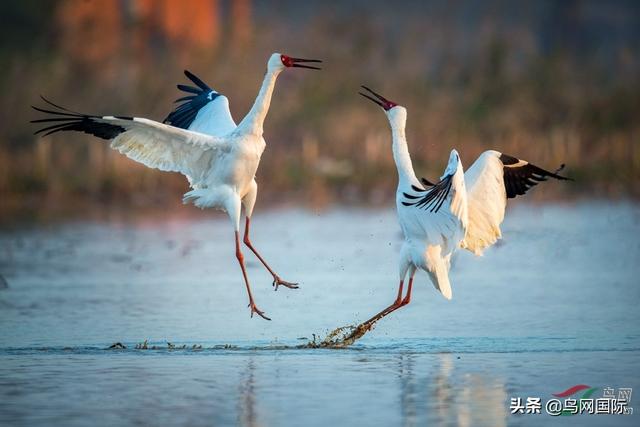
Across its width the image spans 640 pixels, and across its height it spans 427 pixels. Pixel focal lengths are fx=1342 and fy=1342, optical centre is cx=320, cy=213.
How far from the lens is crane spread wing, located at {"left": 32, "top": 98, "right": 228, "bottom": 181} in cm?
1142

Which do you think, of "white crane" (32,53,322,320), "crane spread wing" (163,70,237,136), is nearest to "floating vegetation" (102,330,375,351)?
"white crane" (32,53,322,320)

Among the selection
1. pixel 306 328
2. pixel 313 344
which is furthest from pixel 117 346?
pixel 306 328

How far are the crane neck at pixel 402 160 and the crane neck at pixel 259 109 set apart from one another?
4.05 ft

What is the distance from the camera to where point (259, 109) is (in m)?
11.8

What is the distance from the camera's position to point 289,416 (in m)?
8.23

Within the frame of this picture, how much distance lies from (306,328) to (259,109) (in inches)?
77.6

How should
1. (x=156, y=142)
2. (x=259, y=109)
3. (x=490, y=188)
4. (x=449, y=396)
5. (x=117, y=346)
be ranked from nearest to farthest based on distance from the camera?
(x=449, y=396) → (x=117, y=346) → (x=490, y=188) → (x=259, y=109) → (x=156, y=142)

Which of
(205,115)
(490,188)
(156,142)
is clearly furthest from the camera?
(205,115)

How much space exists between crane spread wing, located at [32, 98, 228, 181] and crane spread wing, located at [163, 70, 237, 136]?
61cm

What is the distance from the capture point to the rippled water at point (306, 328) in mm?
8609

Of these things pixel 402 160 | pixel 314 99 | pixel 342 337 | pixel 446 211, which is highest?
pixel 314 99

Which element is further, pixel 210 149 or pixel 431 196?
pixel 210 149

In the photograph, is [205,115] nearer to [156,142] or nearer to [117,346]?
[156,142]

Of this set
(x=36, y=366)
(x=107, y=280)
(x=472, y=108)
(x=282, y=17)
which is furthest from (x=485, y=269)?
(x=282, y=17)
